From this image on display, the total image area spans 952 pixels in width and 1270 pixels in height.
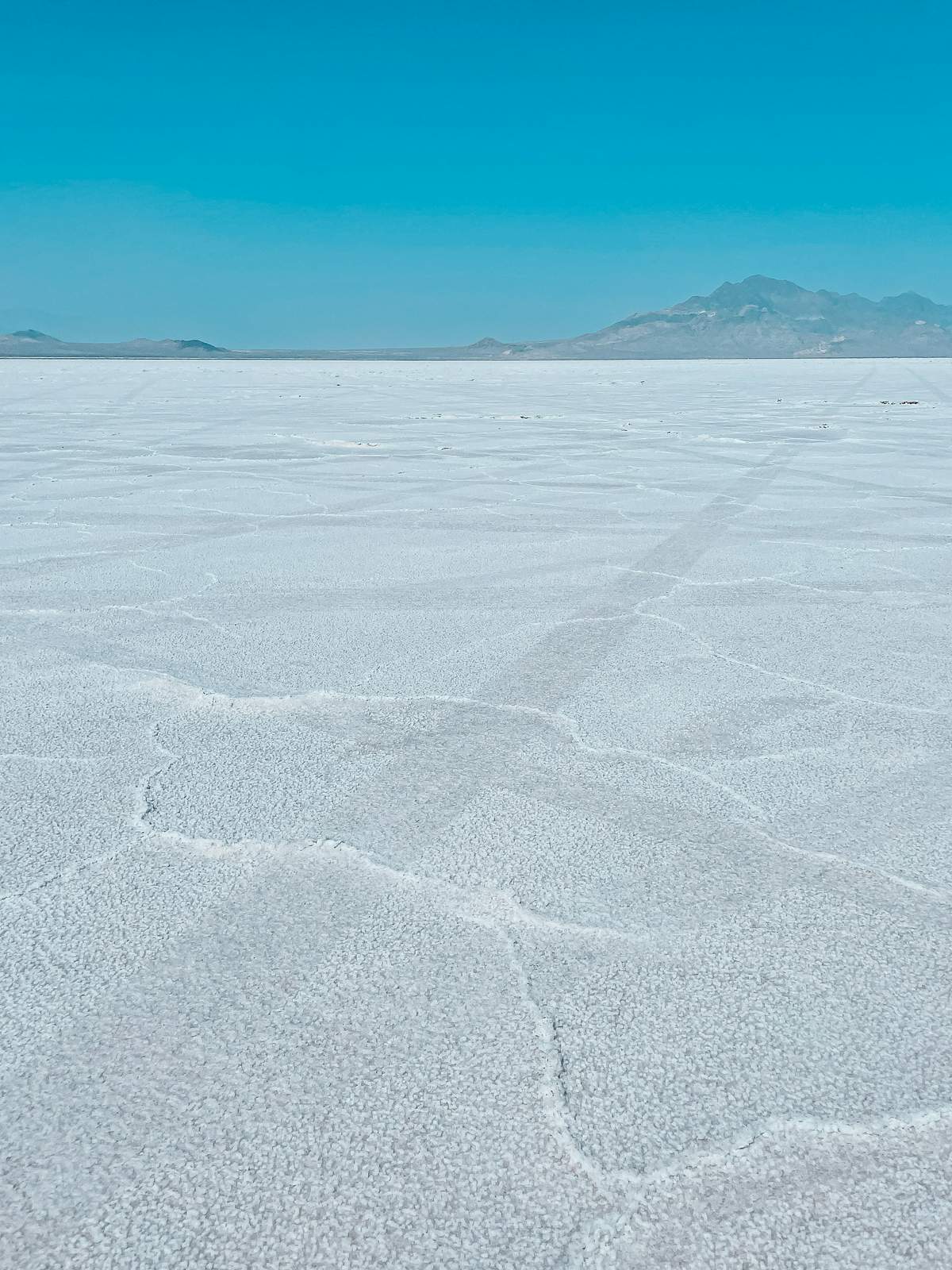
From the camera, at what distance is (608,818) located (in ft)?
6.42

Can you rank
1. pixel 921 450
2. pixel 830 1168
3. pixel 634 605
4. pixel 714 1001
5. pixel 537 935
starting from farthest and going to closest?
pixel 921 450 < pixel 634 605 < pixel 537 935 < pixel 714 1001 < pixel 830 1168

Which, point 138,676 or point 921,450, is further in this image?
point 921,450

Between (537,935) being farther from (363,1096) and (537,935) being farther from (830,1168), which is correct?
(830,1168)

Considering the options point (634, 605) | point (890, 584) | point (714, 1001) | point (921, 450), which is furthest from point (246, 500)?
point (921, 450)

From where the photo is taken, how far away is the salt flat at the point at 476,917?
1.10 m

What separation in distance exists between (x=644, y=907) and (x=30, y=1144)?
35.3 inches

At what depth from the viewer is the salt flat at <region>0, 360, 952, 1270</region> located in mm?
1097

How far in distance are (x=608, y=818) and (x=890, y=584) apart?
7.49ft

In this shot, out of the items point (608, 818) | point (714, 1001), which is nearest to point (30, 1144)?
point (714, 1001)

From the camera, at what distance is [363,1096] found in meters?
1.24

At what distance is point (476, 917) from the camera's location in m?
1.62

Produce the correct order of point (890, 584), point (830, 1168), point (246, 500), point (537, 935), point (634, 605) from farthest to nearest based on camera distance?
point (246, 500) < point (890, 584) < point (634, 605) < point (537, 935) < point (830, 1168)

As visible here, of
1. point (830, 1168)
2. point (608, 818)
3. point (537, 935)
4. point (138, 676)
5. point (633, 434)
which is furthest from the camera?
point (633, 434)

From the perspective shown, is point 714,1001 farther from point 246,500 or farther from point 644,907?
point 246,500
